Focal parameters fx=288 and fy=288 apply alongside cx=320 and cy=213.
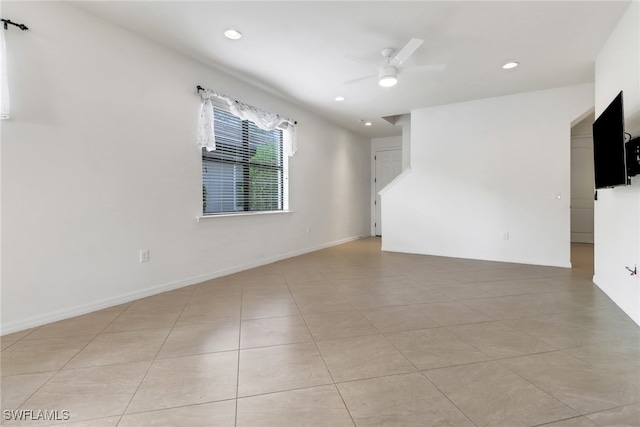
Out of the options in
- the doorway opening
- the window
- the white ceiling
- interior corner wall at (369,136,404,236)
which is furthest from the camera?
interior corner wall at (369,136,404,236)

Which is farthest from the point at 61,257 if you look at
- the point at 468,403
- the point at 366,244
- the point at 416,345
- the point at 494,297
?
the point at 366,244

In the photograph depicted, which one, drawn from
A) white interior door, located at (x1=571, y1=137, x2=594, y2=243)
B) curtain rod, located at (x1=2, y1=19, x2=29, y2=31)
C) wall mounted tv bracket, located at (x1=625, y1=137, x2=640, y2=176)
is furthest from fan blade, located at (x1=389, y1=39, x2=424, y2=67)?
white interior door, located at (x1=571, y1=137, x2=594, y2=243)

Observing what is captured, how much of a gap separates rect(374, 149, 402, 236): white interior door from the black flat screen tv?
4743 mm

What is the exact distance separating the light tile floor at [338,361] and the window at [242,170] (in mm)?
1342

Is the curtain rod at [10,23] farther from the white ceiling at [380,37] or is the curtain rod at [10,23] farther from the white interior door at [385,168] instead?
the white interior door at [385,168]

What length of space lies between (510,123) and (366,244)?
341 centimetres

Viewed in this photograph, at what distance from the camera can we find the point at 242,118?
3873mm

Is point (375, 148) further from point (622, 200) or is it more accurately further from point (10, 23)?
point (10, 23)

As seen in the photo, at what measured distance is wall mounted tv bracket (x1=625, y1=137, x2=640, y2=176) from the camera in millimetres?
2131

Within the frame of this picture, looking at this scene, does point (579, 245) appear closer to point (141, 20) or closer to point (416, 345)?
point (416, 345)

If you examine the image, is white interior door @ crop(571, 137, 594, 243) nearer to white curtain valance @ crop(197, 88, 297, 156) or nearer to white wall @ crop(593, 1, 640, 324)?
white wall @ crop(593, 1, 640, 324)

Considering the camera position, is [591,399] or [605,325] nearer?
[591,399]

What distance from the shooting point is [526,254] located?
436 cm
